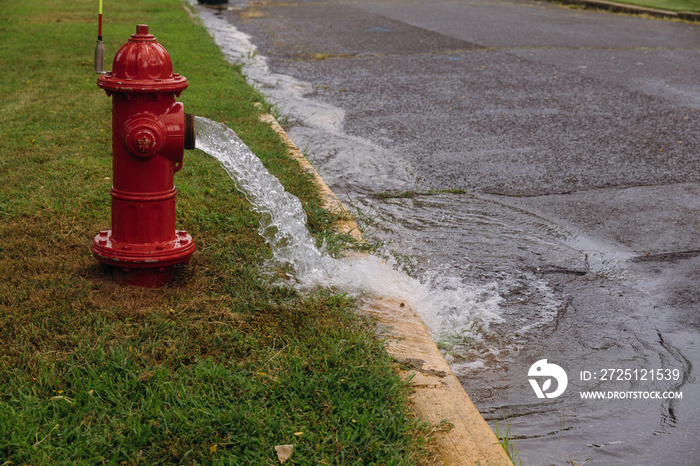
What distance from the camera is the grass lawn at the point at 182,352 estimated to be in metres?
2.13

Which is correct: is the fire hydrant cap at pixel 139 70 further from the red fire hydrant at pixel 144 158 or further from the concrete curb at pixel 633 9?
the concrete curb at pixel 633 9

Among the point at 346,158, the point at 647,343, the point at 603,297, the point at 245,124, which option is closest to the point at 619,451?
the point at 647,343

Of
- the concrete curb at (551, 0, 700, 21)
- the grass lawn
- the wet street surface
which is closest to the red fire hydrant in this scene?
the grass lawn

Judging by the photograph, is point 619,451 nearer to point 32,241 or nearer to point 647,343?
point 647,343

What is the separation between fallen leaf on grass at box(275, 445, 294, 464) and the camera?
2066mm

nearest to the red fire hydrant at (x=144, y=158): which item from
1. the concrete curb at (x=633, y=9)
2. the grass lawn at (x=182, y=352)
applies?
the grass lawn at (x=182, y=352)

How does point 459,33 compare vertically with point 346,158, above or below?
above

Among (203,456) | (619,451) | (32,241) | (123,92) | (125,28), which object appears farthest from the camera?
(125,28)

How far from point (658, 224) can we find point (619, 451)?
242cm

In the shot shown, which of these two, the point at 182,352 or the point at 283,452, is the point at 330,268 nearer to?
the point at 182,352

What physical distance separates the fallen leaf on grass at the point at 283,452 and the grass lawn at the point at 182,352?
0.07 ft

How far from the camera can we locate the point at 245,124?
5.82 m

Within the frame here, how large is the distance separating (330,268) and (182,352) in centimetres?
104

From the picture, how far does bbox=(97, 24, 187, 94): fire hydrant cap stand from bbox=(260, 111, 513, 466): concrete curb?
135 centimetres
